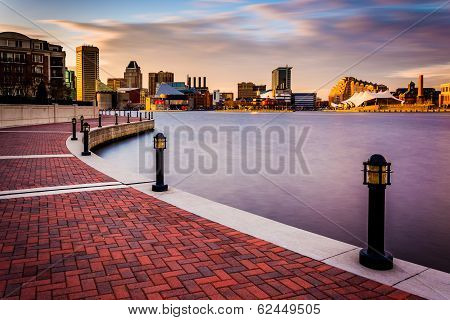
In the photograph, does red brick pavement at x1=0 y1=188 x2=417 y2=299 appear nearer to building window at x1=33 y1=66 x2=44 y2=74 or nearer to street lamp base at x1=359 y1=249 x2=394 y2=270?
street lamp base at x1=359 y1=249 x2=394 y2=270

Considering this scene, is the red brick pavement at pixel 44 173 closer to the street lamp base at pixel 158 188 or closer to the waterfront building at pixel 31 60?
the street lamp base at pixel 158 188

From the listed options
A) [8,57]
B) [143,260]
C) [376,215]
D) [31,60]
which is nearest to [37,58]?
[31,60]

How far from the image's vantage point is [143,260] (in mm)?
4660

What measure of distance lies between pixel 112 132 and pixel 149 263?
85.2 ft

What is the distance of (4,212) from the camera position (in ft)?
21.7

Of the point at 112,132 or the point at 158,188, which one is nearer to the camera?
the point at 158,188

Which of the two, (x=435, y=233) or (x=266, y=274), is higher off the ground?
(x=266, y=274)

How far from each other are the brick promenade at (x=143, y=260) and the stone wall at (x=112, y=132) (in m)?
15.3

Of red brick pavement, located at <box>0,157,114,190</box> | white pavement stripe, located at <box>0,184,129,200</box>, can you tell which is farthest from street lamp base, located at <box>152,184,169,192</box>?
red brick pavement, located at <box>0,157,114,190</box>

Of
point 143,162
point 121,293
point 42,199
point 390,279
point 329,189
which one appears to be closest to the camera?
point 121,293

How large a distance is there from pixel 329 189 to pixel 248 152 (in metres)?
12.9

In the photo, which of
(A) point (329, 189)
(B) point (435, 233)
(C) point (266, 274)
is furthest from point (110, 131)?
(C) point (266, 274)

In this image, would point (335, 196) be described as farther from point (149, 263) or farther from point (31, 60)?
point (31, 60)
